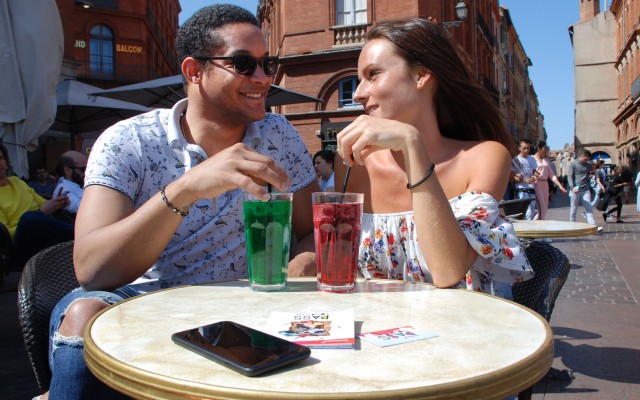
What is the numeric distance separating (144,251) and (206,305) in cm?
32

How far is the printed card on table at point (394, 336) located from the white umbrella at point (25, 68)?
506 centimetres

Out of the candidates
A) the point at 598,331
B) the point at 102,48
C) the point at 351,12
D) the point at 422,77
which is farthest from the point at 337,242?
the point at 102,48

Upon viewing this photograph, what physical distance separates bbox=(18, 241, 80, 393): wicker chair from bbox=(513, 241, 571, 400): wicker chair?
5.08 feet

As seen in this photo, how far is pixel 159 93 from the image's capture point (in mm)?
8375

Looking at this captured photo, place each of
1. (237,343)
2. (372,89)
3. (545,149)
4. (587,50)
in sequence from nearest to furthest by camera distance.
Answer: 1. (237,343)
2. (372,89)
3. (545,149)
4. (587,50)

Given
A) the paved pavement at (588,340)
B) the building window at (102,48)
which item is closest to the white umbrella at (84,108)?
the paved pavement at (588,340)

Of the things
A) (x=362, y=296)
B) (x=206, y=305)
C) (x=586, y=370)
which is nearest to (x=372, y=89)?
(x=362, y=296)

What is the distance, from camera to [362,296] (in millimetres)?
1370

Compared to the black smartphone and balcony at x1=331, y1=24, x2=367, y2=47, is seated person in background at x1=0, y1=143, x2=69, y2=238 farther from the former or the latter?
balcony at x1=331, y1=24, x2=367, y2=47

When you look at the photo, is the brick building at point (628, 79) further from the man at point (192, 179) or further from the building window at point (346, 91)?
the man at point (192, 179)

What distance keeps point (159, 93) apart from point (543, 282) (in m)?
7.47

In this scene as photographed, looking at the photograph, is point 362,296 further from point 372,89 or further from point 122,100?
point 122,100

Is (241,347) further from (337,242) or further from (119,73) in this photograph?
(119,73)

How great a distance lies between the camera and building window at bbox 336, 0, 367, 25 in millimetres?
18797
